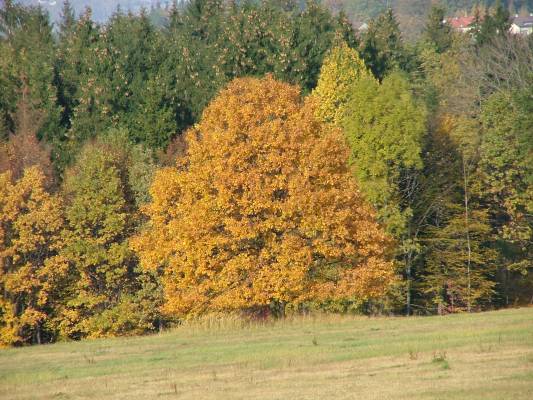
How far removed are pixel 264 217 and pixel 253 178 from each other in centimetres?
191

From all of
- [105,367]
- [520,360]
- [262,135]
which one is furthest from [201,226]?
[520,360]

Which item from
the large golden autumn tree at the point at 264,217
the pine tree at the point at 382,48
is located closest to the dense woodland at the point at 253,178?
the large golden autumn tree at the point at 264,217

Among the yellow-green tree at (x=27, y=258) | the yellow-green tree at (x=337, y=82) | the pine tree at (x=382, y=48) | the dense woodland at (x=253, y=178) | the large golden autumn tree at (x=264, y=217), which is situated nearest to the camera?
the large golden autumn tree at (x=264, y=217)

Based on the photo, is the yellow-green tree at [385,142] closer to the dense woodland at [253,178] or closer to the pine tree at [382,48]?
the dense woodland at [253,178]

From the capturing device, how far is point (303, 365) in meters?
28.0

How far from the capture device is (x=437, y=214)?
206ft

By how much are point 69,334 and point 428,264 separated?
2217cm

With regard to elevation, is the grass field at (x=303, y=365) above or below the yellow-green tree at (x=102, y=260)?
below

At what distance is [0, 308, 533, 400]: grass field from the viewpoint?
23391mm

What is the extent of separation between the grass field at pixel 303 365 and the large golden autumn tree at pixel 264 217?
238 inches

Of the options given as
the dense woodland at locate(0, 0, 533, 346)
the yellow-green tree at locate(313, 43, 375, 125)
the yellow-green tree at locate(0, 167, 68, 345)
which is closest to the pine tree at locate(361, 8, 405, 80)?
the dense woodland at locate(0, 0, 533, 346)

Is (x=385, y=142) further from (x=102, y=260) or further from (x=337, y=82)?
(x=102, y=260)

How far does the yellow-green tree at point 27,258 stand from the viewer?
55.2 m

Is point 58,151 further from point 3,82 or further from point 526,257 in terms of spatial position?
point 526,257
